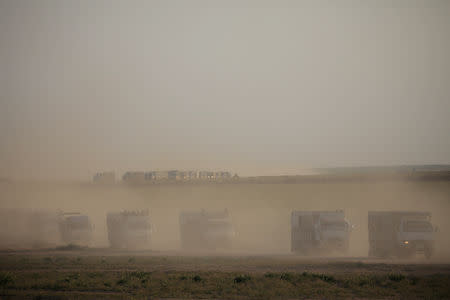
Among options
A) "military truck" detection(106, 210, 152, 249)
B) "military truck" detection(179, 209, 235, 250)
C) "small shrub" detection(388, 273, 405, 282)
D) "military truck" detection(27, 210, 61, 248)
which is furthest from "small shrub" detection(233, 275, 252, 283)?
"military truck" detection(27, 210, 61, 248)

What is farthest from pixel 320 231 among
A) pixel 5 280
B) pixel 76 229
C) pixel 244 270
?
pixel 76 229

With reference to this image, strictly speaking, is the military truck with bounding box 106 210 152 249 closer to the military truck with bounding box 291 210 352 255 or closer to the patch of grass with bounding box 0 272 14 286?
the military truck with bounding box 291 210 352 255

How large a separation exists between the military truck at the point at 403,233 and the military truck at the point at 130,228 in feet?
65.0

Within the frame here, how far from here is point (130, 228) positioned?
5141 cm

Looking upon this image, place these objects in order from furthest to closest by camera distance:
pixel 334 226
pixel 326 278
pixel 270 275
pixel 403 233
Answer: pixel 334 226 → pixel 403 233 → pixel 270 275 → pixel 326 278

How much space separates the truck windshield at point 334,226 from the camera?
42.6 meters

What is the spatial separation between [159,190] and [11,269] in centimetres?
8626

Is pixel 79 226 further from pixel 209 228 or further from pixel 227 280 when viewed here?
pixel 227 280

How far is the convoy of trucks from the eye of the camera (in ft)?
132

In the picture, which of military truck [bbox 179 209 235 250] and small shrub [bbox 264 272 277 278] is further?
military truck [bbox 179 209 235 250]

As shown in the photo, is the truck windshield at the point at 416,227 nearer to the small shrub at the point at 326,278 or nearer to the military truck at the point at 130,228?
the small shrub at the point at 326,278

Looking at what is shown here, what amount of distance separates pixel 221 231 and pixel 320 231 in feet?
34.2

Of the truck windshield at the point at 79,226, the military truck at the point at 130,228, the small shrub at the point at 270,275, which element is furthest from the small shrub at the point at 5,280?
the truck windshield at the point at 79,226

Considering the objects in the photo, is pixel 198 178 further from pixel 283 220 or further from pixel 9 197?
pixel 283 220
